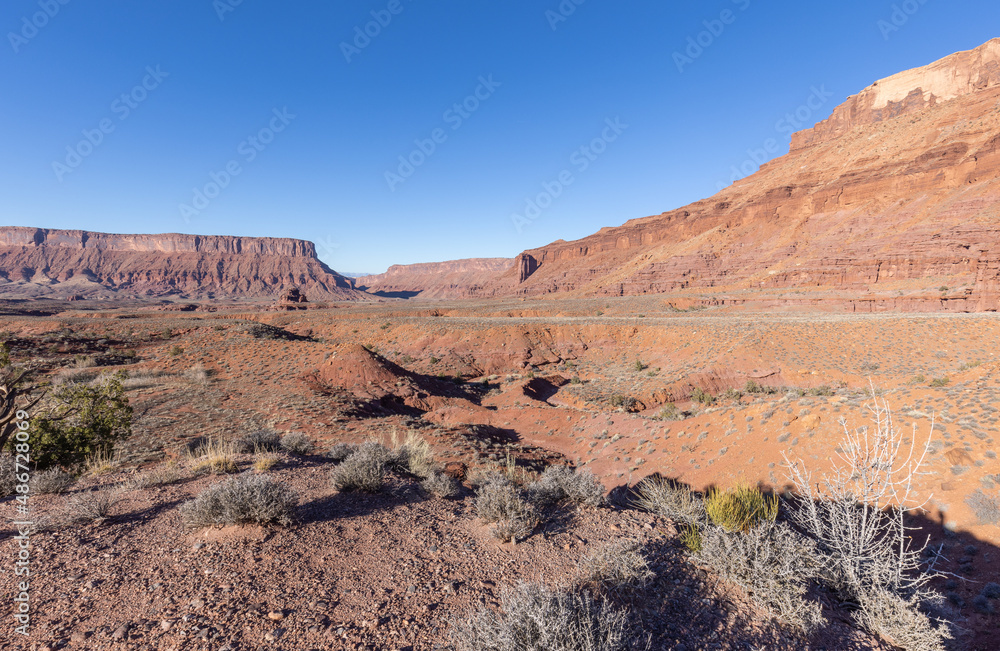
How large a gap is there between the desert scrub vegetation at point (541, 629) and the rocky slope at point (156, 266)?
15421 centimetres

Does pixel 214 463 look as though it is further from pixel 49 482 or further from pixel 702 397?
pixel 702 397

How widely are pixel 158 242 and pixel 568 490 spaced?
21112 centimetres

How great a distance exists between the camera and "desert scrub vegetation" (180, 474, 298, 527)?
13.8 feet

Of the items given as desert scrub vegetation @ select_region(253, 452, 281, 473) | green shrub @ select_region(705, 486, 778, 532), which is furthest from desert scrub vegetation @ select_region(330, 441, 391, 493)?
green shrub @ select_region(705, 486, 778, 532)

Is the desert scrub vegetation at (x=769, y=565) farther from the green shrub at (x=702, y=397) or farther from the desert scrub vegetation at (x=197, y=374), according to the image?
the desert scrub vegetation at (x=197, y=374)

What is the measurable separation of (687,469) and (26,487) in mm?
12662

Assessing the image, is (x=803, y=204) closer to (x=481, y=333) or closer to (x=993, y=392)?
(x=481, y=333)

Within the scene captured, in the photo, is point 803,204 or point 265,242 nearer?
point 803,204

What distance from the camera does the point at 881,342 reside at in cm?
2000

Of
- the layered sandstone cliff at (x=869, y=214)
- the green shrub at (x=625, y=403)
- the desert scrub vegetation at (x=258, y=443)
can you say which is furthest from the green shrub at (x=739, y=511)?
the layered sandstone cliff at (x=869, y=214)

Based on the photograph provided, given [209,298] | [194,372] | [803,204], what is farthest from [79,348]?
[209,298]

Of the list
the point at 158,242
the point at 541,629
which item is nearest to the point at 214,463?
the point at 541,629

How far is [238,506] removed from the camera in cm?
423

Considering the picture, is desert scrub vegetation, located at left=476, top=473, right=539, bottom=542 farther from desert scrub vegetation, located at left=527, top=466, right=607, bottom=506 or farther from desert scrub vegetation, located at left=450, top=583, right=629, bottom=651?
desert scrub vegetation, located at left=450, top=583, right=629, bottom=651
